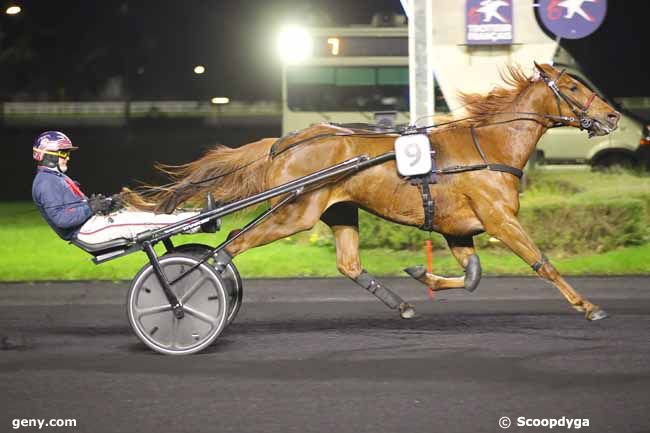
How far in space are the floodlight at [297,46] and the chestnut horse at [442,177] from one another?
14.4m

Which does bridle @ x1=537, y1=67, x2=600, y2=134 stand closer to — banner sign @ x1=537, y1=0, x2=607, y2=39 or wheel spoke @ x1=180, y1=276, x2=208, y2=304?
wheel spoke @ x1=180, y1=276, x2=208, y2=304

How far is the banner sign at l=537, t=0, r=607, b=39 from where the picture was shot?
1405cm

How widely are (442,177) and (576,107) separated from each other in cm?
120

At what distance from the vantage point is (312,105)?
23.7 meters

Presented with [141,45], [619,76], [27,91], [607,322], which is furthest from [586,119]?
[27,91]

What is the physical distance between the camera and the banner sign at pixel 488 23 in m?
14.6

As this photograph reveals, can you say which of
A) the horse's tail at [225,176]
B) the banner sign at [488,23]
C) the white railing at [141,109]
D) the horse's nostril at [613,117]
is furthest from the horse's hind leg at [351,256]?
the white railing at [141,109]

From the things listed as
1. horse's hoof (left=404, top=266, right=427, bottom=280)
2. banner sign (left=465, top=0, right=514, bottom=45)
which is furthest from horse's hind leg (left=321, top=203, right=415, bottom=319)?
banner sign (left=465, top=0, right=514, bottom=45)

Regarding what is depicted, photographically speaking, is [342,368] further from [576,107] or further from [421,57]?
[421,57]

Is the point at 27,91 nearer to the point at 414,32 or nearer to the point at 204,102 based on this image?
the point at 204,102

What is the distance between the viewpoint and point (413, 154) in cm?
835

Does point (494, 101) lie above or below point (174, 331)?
above

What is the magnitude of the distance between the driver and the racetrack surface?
33.1 inches

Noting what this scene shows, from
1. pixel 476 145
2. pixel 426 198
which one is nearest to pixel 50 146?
pixel 426 198
